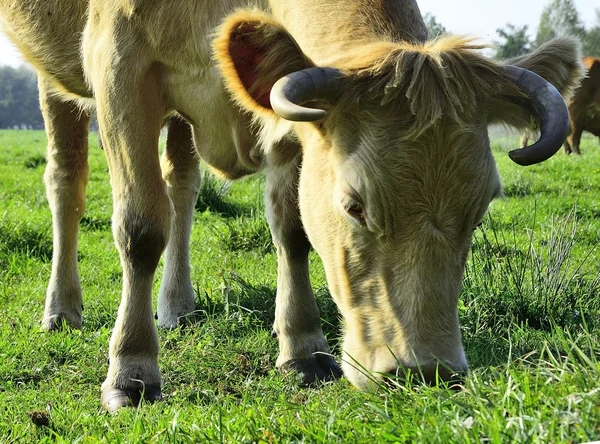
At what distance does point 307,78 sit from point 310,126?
1.72 feet

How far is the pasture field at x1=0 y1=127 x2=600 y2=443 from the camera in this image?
2.37m

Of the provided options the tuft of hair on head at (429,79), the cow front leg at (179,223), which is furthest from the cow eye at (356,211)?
the cow front leg at (179,223)

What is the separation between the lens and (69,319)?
204 inches

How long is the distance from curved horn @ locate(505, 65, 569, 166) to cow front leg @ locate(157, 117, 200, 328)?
9.36ft

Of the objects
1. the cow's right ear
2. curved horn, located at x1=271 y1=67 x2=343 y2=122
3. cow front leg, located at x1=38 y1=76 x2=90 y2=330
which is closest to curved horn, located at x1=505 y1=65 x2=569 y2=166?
curved horn, located at x1=271 y1=67 x2=343 y2=122

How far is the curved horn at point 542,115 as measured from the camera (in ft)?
9.61

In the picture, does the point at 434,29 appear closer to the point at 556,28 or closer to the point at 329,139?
the point at 329,139

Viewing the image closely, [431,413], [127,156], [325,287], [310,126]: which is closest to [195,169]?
[325,287]

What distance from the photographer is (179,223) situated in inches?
236

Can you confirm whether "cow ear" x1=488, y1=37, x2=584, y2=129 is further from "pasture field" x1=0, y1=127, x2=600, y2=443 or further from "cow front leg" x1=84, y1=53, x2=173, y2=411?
"cow front leg" x1=84, y1=53, x2=173, y2=411

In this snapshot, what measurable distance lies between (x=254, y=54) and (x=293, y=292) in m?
1.75

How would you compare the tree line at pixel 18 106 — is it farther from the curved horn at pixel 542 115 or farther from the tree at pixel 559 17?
Answer: the curved horn at pixel 542 115

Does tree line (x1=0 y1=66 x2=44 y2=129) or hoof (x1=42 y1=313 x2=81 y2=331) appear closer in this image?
hoof (x1=42 y1=313 x2=81 y2=331)

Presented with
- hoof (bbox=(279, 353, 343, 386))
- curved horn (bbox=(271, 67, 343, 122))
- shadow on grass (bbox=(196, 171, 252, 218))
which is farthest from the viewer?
shadow on grass (bbox=(196, 171, 252, 218))
